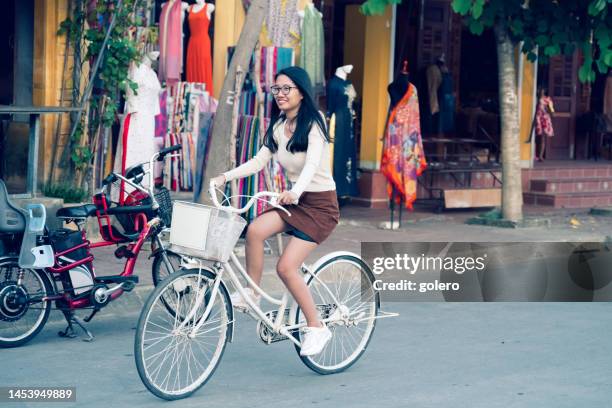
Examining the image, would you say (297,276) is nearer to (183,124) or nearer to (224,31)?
(183,124)

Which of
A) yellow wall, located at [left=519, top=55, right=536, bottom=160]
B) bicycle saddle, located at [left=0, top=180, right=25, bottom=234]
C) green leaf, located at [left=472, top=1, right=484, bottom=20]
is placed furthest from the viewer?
yellow wall, located at [left=519, top=55, right=536, bottom=160]

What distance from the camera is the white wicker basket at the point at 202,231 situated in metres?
5.65

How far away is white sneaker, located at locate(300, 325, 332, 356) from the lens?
245 inches

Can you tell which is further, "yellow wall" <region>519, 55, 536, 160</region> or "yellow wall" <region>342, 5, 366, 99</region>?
"yellow wall" <region>519, 55, 536, 160</region>

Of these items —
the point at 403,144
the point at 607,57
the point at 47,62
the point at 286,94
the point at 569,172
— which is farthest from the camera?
the point at 569,172

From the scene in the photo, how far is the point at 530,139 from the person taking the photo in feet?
56.1

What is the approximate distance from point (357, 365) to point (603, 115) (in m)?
14.7

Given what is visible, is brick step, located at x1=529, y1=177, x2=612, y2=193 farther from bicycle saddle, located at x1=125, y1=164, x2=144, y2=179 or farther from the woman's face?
the woman's face

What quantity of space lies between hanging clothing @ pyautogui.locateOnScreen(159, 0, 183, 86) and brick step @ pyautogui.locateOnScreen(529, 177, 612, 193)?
6600 millimetres

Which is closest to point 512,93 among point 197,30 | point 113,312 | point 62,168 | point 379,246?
point 379,246

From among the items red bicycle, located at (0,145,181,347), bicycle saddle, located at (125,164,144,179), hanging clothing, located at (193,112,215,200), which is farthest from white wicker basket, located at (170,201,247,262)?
hanging clothing, located at (193,112,215,200)

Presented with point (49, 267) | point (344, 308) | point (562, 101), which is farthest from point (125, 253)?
point (562, 101)

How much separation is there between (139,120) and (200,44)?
1565 mm

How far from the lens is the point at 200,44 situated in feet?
41.4
